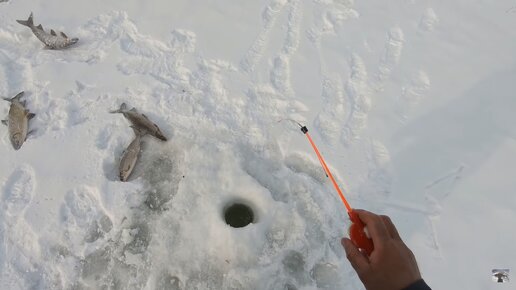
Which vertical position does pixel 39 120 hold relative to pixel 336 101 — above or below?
below

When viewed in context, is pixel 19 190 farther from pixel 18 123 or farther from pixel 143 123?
pixel 143 123

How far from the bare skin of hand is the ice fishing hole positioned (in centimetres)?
178

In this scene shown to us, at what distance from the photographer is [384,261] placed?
2.11 m

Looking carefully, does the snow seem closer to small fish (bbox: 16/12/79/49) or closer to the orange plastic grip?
small fish (bbox: 16/12/79/49)

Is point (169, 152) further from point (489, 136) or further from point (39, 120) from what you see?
point (489, 136)

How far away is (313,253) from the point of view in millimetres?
3771

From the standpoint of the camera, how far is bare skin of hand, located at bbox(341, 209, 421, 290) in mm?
2072

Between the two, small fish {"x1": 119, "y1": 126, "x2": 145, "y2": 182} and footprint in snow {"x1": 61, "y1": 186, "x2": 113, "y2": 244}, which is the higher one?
small fish {"x1": 119, "y1": 126, "x2": 145, "y2": 182}

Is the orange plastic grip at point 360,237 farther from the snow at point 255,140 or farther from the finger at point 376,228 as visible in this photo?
the snow at point 255,140

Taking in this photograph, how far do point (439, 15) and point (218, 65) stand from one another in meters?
3.08

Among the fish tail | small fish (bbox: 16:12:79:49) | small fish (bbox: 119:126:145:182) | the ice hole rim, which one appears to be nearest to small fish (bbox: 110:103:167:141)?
small fish (bbox: 119:126:145:182)

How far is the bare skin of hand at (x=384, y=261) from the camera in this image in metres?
2.07

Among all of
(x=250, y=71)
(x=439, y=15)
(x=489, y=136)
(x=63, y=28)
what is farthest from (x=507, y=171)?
(x=63, y=28)

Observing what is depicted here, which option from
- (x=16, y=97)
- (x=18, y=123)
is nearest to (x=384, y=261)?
(x=18, y=123)
